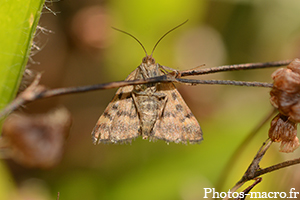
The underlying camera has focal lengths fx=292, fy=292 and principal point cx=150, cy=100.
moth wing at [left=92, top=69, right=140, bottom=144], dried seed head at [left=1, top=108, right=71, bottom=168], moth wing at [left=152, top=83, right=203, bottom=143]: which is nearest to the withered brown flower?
moth wing at [left=152, top=83, right=203, bottom=143]

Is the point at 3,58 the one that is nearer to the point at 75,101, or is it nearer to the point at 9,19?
the point at 9,19

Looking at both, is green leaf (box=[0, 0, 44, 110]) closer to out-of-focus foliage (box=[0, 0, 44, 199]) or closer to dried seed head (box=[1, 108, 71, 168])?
out-of-focus foliage (box=[0, 0, 44, 199])

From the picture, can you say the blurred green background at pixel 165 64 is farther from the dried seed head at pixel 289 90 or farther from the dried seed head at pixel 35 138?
the dried seed head at pixel 289 90

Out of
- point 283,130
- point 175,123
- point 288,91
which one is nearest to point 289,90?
point 288,91

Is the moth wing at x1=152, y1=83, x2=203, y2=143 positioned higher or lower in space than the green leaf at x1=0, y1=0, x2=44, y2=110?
lower

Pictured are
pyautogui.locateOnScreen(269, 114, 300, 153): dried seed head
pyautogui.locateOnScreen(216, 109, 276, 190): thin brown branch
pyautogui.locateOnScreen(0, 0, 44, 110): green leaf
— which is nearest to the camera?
pyautogui.locateOnScreen(0, 0, 44, 110): green leaf

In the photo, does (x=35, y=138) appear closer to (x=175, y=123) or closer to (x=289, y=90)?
(x=175, y=123)
